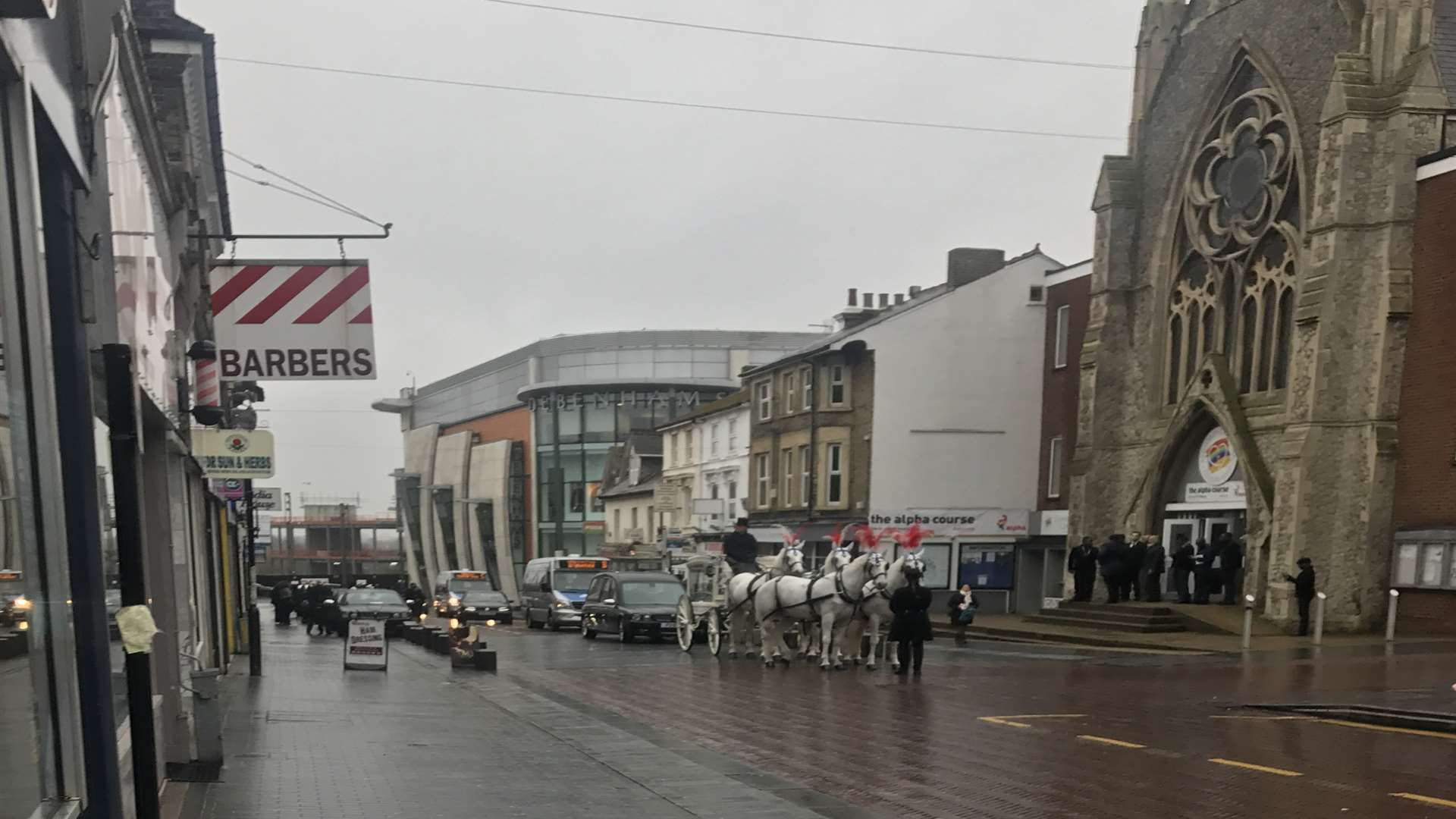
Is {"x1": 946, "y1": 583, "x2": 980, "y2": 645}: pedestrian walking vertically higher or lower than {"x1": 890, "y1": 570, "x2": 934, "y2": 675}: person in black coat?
lower

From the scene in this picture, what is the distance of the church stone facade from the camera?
96.5ft

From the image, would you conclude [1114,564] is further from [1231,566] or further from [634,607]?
[634,607]

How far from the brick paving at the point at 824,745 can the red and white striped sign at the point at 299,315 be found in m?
3.65

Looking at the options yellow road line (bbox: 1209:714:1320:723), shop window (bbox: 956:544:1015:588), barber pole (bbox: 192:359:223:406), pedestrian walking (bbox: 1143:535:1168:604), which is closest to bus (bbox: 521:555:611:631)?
shop window (bbox: 956:544:1015:588)

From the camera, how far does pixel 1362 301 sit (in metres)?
29.7

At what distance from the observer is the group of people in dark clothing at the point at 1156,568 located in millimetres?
33188

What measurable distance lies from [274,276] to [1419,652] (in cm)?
1911

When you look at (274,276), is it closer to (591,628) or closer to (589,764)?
(589,764)

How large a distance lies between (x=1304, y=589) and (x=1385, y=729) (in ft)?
47.4

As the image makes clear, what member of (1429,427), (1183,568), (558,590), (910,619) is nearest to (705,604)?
(910,619)

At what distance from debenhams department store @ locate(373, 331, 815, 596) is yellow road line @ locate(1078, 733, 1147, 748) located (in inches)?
3158

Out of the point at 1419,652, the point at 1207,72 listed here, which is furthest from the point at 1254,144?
the point at 1419,652

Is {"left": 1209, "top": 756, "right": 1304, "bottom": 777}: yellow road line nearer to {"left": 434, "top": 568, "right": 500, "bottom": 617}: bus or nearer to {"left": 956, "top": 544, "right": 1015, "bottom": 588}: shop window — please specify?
{"left": 956, "top": 544, "right": 1015, "bottom": 588}: shop window

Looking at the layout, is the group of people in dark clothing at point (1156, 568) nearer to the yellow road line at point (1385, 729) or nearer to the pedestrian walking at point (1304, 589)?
the pedestrian walking at point (1304, 589)
